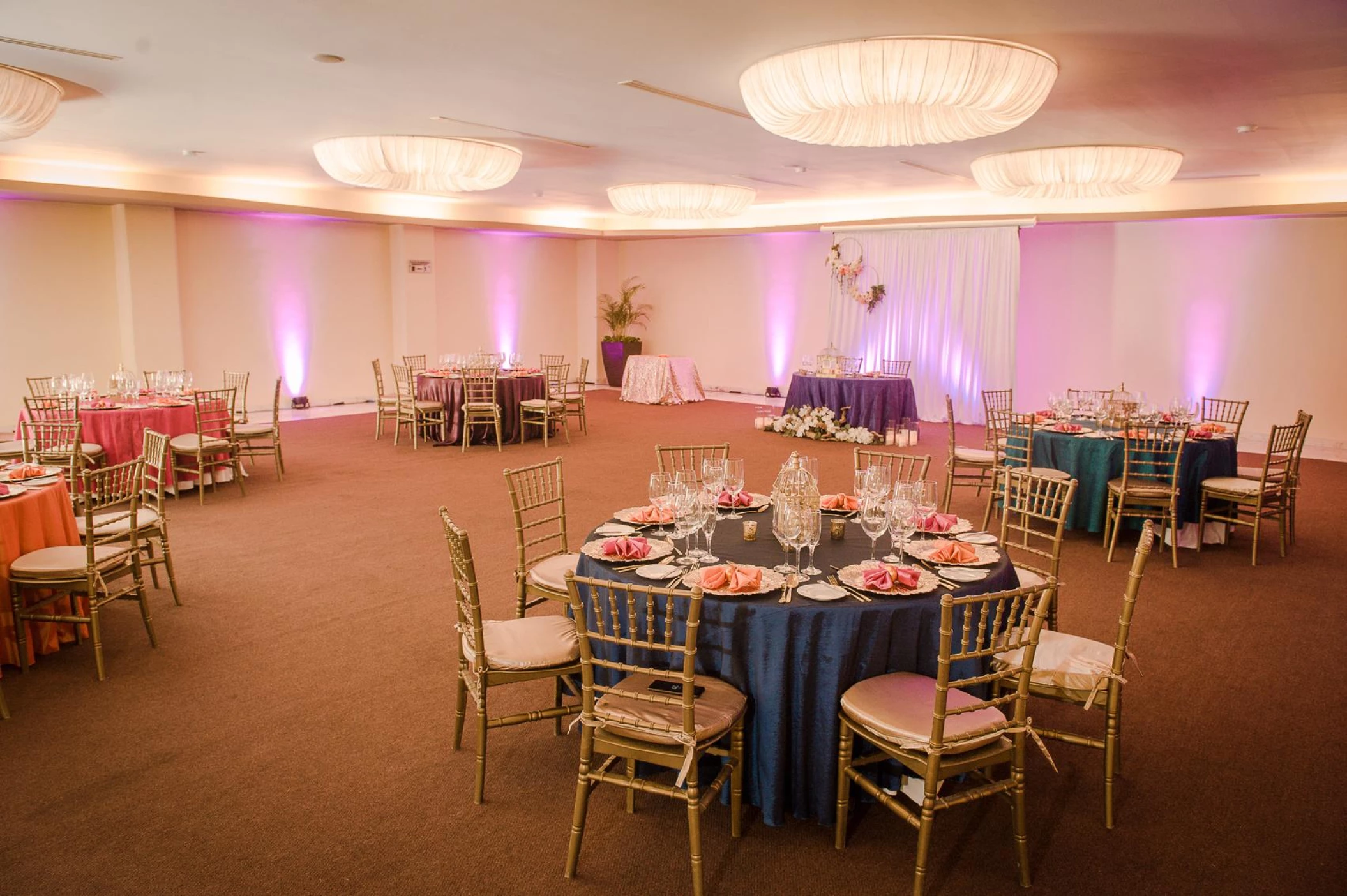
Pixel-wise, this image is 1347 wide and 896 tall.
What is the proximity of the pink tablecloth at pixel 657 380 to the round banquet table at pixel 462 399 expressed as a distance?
3.88m

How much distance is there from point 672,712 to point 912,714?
2.43 feet

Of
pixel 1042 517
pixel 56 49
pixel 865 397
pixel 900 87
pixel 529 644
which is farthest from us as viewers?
pixel 865 397

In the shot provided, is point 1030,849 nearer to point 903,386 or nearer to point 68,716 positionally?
point 68,716

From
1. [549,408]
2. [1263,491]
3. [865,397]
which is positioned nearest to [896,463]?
[865,397]

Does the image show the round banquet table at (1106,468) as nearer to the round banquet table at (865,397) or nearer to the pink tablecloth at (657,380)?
the round banquet table at (865,397)

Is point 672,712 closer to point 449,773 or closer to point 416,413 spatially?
point 449,773

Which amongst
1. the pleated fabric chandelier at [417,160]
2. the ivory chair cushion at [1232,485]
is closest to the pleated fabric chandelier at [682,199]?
the pleated fabric chandelier at [417,160]

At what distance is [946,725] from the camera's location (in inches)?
106

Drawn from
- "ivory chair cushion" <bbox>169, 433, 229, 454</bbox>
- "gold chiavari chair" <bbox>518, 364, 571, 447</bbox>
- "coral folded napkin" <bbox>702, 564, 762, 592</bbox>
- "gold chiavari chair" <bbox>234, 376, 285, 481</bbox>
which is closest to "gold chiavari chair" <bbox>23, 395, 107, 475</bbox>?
"ivory chair cushion" <bbox>169, 433, 229, 454</bbox>

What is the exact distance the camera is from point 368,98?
6582 mm

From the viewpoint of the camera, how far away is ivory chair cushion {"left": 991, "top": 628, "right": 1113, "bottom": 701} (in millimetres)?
3102

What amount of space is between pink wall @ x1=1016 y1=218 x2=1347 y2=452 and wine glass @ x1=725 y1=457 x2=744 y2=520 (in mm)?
9984

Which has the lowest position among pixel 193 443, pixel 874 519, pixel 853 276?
pixel 193 443

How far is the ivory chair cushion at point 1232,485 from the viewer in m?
6.27
